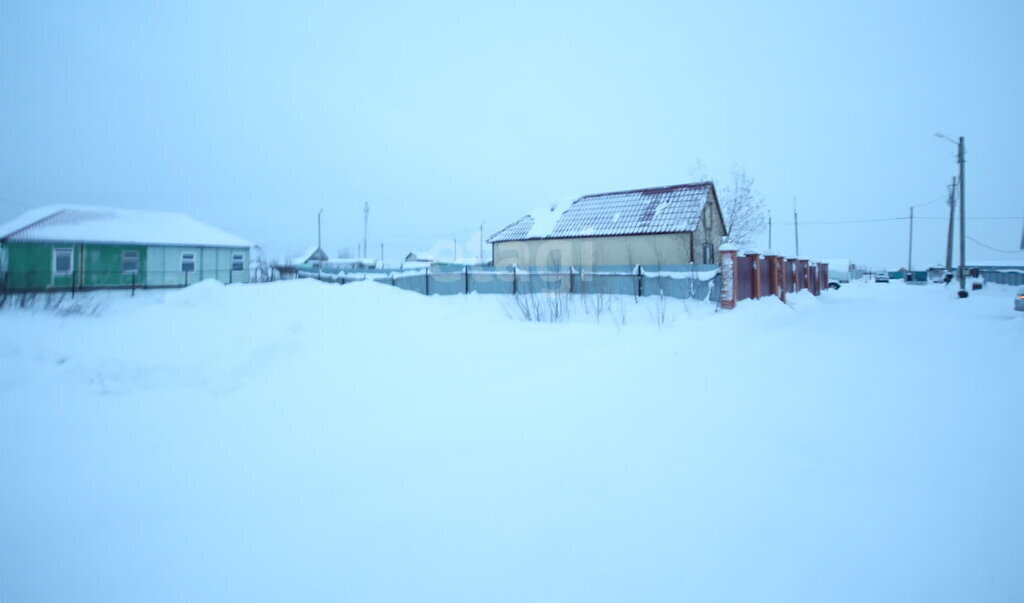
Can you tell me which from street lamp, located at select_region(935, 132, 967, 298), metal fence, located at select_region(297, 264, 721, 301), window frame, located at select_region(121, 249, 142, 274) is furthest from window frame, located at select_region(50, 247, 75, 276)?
street lamp, located at select_region(935, 132, 967, 298)

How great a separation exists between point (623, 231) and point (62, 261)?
25.4m

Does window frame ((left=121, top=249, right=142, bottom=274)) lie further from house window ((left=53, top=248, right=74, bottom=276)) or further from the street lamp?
the street lamp

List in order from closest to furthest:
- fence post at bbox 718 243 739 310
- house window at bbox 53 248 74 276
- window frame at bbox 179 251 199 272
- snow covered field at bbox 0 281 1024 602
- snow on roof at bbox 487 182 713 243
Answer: snow covered field at bbox 0 281 1024 602, fence post at bbox 718 243 739 310, snow on roof at bbox 487 182 713 243, house window at bbox 53 248 74 276, window frame at bbox 179 251 199 272

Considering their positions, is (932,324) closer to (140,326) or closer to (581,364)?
(581,364)

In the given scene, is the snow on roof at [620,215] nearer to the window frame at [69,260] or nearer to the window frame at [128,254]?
the window frame at [128,254]

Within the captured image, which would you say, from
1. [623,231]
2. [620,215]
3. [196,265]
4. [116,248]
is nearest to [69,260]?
[116,248]

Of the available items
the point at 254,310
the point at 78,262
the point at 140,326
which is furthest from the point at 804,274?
the point at 78,262

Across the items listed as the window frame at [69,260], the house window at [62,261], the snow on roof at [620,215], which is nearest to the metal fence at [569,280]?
the snow on roof at [620,215]

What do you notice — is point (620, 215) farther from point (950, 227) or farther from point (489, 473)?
point (950, 227)

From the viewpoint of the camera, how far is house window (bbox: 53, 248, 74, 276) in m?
22.9

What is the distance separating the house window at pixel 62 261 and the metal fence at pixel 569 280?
12.0 meters

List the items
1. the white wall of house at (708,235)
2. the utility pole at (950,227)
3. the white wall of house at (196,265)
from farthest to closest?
the utility pole at (950,227) < the white wall of house at (196,265) < the white wall of house at (708,235)

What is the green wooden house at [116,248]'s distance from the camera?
22328 mm

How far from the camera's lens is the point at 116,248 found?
24.6 m
